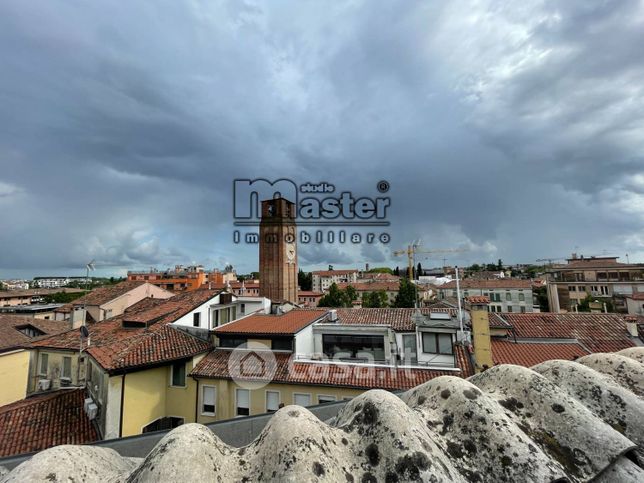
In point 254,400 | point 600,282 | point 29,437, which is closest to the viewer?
point 29,437

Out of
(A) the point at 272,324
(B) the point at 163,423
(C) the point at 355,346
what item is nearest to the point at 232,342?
(A) the point at 272,324

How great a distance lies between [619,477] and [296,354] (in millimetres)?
14478

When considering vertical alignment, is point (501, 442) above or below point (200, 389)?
above

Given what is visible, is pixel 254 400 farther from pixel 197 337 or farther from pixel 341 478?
pixel 341 478

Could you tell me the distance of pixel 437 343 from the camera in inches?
589

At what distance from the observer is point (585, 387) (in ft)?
6.50

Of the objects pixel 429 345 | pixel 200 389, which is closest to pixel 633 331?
pixel 429 345

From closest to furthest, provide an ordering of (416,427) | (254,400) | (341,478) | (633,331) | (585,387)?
1. (341,478)
2. (416,427)
3. (585,387)
4. (254,400)
5. (633,331)

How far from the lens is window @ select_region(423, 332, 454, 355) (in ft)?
48.7

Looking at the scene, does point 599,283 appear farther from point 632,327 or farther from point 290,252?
point 290,252

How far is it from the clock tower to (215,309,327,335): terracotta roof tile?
44.3 meters

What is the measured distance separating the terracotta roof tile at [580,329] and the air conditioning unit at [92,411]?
19969 millimetres

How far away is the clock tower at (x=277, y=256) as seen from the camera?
6388 centimetres

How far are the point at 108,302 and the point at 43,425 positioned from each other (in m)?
22.5
